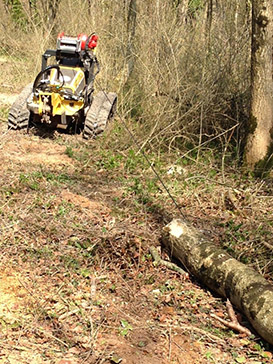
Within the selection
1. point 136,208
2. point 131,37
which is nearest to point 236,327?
point 136,208

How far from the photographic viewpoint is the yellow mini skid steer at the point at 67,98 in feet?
22.6

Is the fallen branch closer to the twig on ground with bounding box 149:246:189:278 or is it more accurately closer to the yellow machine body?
the twig on ground with bounding box 149:246:189:278

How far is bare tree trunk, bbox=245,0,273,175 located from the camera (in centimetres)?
568

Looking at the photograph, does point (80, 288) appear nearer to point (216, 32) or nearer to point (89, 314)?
point (89, 314)

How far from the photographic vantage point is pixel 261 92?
587 centimetres

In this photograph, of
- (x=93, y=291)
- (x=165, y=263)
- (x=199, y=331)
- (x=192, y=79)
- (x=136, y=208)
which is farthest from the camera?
(x=192, y=79)

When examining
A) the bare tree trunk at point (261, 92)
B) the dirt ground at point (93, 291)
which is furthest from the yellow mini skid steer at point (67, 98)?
the bare tree trunk at point (261, 92)

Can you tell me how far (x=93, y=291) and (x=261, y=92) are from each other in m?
3.46

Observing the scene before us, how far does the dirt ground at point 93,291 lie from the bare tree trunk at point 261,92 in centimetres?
187

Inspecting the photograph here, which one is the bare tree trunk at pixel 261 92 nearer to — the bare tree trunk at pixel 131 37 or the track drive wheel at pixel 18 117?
the bare tree trunk at pixel 131 37

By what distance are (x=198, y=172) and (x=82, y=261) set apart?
99.8 inches

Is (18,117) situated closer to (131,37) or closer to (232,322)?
(131,37)

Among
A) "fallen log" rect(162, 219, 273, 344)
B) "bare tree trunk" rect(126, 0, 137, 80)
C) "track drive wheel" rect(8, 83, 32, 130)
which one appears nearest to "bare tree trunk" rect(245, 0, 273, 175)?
"fallen log" rect(162, 219, 273, 344)

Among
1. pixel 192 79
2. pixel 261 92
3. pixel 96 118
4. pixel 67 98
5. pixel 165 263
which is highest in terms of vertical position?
pixel 261 92
